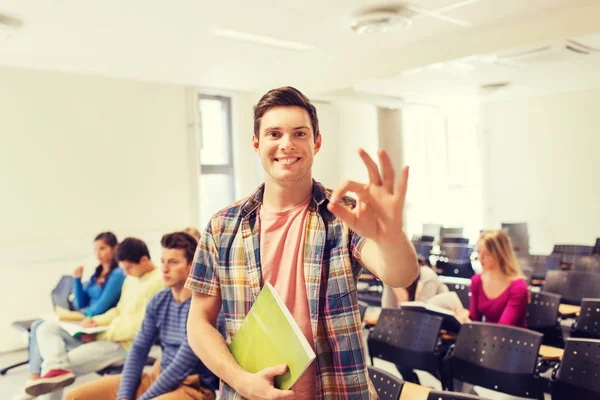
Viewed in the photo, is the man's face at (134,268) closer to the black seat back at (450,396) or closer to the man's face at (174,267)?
A: the man's face at (174,267)

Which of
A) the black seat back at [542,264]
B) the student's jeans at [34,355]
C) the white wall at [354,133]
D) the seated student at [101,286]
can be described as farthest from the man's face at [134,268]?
the white wall at [354,133]

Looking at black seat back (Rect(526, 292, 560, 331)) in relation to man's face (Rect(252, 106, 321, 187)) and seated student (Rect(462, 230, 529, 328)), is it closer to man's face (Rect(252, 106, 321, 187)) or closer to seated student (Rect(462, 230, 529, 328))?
seated student (Rect(462, 230, 529, 328))

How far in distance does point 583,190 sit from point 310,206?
9566 millimetres

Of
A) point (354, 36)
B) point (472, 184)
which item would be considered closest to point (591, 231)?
point (472, 184)

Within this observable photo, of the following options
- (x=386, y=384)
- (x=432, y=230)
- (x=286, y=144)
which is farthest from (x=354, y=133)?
(x=286, y=144)

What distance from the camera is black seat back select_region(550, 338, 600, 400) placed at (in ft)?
8.15

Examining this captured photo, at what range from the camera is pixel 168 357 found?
2754 millimetres

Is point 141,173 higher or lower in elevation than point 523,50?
lower

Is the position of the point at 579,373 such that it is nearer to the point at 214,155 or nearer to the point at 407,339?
the point at 407,339

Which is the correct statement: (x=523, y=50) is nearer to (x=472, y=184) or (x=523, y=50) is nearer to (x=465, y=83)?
(x=465, y=83)

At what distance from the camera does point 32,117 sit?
19.8 ft

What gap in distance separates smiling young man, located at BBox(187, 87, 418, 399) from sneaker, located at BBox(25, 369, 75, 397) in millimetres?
2492

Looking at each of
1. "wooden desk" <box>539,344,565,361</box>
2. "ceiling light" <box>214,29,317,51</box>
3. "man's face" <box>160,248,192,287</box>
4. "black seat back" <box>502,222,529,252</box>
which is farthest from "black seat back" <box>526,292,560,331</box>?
"black seat back" <box>502,222,529,252</box>

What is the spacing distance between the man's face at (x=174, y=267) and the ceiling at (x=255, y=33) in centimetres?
222
